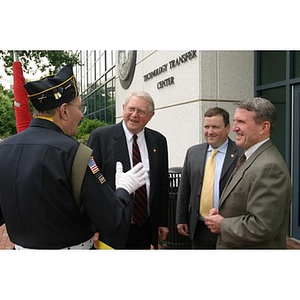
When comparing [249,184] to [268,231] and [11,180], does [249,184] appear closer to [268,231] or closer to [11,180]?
[268,231]

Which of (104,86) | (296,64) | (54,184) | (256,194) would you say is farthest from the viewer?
(104,86)

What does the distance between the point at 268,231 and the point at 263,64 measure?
16.2 feet

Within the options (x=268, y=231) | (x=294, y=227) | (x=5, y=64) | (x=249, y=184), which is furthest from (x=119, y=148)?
(x=5, y=64)

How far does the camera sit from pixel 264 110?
2363mm

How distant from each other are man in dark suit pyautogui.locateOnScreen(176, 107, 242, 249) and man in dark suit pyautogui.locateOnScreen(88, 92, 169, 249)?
0.87ft

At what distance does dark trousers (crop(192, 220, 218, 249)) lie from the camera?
127 inches

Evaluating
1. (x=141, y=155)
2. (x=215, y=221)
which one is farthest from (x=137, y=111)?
(x=215, y=221)

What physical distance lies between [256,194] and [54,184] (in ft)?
3.96

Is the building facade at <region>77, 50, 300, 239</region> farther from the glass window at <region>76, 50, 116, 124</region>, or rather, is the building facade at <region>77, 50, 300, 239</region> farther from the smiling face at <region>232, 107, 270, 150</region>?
the glass window at <region>76, 50, 116, 124</region>

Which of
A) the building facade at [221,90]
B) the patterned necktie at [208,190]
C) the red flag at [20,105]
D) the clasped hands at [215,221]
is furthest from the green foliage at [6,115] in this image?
the clasped hands at [215,221]

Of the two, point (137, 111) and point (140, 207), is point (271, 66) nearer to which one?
point (137, 111)

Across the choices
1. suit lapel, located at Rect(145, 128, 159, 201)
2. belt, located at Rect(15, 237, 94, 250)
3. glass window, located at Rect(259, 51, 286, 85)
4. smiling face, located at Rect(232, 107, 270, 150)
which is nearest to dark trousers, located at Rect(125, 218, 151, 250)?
suit lapel, located at Rect(145, 128, 159, 201)

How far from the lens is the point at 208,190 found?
3.26m

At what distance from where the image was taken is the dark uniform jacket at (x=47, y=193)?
1725 mm
